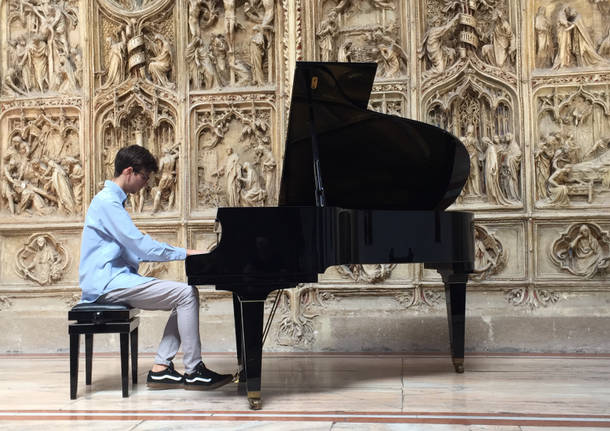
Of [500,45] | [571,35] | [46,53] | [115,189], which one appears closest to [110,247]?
[115,189]

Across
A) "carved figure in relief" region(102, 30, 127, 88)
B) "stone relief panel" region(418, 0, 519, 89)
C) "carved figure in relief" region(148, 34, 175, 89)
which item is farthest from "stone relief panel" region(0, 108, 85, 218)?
"stone relief panel" region(418, 0, 519, 89)

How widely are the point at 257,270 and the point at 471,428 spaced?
1.38 m

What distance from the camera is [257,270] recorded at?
4.00 metres

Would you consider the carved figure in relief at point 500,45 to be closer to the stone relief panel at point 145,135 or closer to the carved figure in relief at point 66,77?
the stone relief panel at point 145,135

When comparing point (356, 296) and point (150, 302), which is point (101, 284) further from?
point (356, 296)

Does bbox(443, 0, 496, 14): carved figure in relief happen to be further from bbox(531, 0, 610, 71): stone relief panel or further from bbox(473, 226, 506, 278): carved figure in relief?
bbox(473, 226, 506, 278): carved figure in relief

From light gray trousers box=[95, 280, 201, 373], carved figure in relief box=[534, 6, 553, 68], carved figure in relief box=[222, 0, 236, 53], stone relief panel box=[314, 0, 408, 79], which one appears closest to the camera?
light gray trousers box=[95, 280, 201, 373]

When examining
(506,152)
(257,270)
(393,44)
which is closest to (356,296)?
(506,152)

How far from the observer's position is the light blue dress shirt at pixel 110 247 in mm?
4449

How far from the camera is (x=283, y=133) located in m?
6.77

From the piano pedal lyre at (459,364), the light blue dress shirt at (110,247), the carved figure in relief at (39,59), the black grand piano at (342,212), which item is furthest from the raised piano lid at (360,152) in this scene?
the carved figure in relief at (39,59)

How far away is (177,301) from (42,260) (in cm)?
312

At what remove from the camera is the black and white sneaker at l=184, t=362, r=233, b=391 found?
4.51 meters

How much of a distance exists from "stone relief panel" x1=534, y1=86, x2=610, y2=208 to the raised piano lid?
5.92ft
